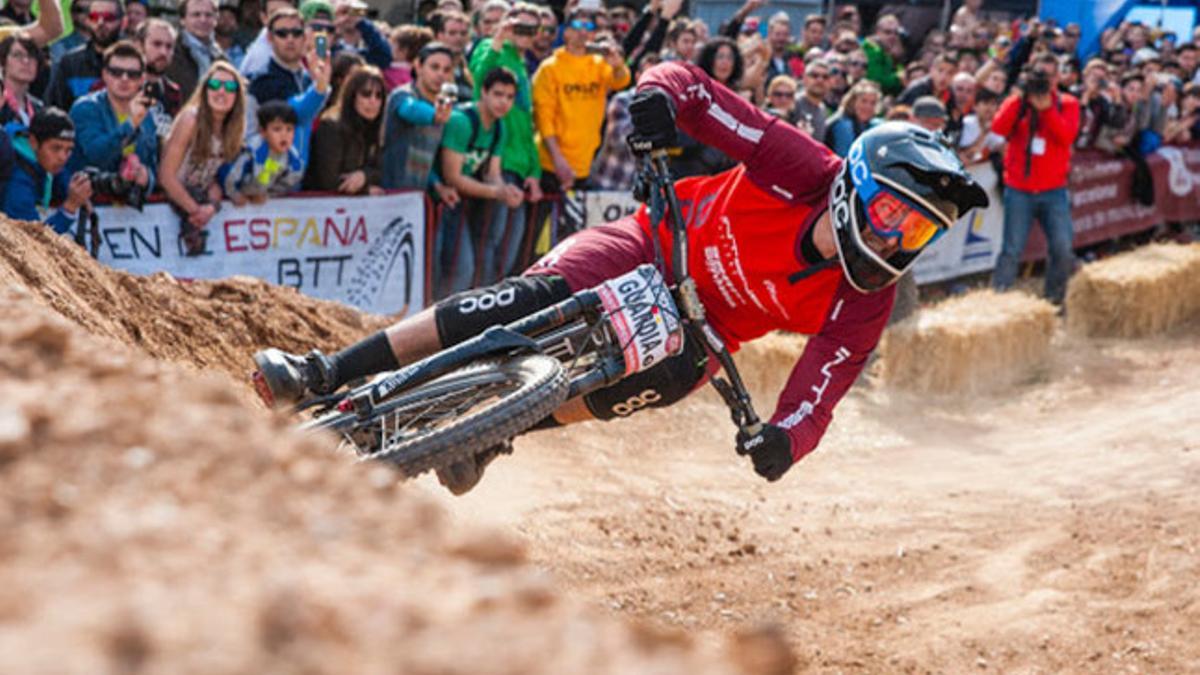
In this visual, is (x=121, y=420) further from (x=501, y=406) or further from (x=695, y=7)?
(x=695, y=7)

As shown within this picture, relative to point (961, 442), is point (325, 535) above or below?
above

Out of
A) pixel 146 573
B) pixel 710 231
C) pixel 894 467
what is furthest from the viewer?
pixel 894 467

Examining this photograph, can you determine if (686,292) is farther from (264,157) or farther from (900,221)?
(264,157)

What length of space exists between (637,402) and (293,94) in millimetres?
3806

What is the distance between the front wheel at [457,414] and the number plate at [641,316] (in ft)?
1.38

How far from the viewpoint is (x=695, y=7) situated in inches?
549

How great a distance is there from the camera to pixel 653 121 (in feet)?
16.8

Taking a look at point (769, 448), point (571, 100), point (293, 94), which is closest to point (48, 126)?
point (293, 94)

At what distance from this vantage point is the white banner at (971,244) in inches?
523

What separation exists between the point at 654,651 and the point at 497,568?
226 millimetres

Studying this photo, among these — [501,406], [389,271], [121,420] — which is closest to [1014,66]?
[389,271]

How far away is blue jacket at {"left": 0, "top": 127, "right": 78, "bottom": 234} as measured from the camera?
6.75 m

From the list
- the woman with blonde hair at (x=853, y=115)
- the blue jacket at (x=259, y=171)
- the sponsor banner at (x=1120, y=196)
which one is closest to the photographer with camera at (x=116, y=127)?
the blue jacket at (x=259, y=171)

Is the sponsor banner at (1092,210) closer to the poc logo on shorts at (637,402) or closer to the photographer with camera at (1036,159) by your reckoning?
the photographer with camera at (1036,159)
